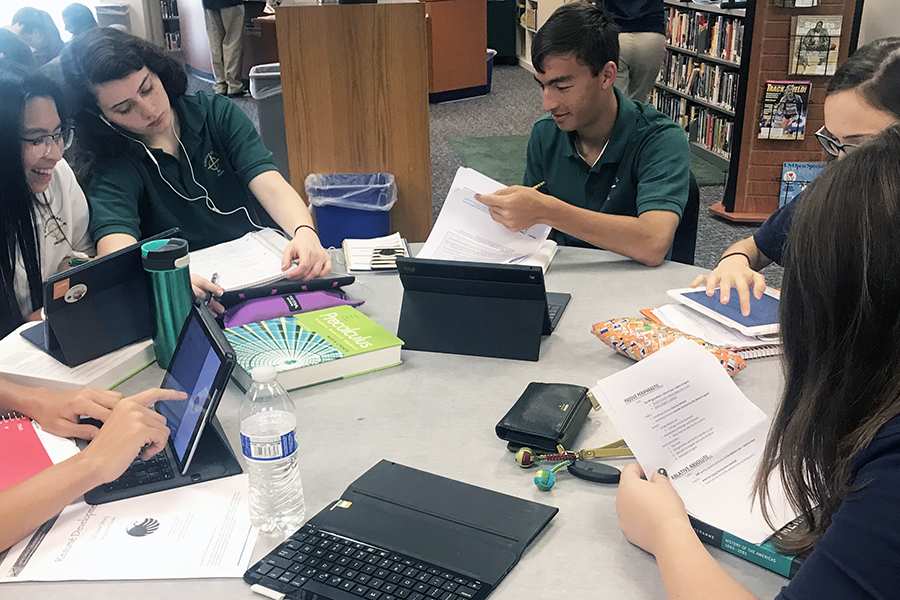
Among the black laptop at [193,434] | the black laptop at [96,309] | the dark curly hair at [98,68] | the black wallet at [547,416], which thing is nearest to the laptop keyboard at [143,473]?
the black laptop at [193,434]

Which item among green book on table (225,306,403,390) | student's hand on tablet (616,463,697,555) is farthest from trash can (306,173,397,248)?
student's hand on tablet (616,463,697,555)

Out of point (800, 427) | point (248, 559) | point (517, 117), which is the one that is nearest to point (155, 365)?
point (248, 559)

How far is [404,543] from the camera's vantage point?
920 mm

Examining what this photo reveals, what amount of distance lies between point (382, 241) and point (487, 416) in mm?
846

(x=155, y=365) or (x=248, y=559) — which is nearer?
(x=248, y=559)

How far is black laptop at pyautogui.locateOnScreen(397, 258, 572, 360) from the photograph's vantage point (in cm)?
139

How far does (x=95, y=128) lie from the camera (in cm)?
200

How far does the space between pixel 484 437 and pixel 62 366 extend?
73 centimetres

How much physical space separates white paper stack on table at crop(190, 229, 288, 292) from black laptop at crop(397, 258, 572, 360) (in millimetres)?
396

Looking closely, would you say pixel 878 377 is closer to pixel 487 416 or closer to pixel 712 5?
pixel 487 416

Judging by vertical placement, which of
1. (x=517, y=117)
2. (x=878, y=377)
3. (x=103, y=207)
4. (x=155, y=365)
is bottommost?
(x=517, y=117)

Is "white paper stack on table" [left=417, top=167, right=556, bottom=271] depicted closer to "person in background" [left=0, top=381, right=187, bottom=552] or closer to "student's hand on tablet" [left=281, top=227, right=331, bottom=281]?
"student's hand on tablet" [left=281, top=227, right=331, bottom=281]

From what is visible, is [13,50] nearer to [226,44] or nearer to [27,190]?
[27,190]

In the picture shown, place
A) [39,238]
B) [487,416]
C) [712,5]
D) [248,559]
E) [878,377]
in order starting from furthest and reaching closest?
[712,5] < [39,238] < [487,416] < [248,559] < [878,377]
